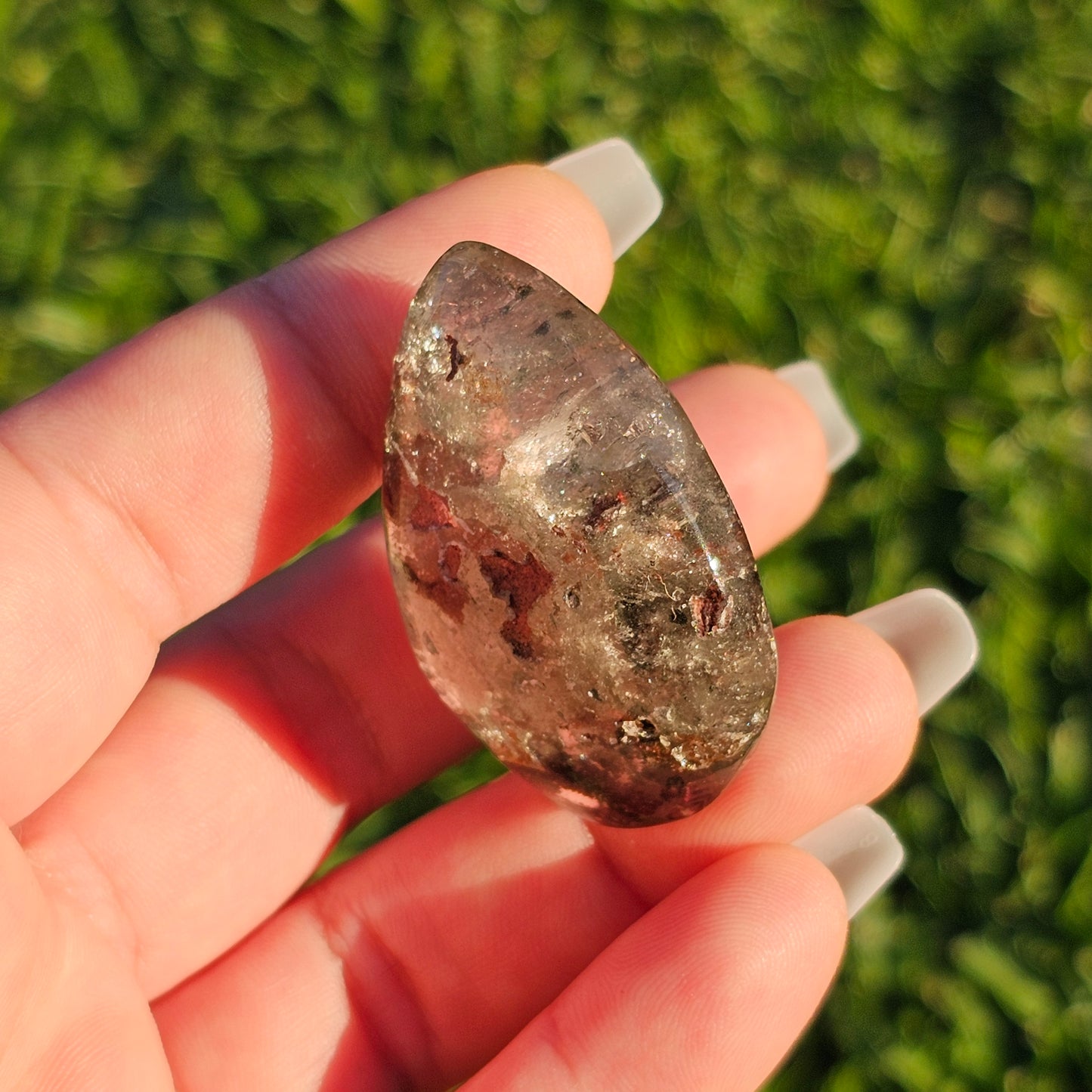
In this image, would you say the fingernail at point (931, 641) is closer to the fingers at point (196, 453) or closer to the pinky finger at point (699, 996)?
the pinky finger at point (699, 996)

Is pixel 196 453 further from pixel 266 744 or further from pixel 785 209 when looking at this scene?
pixel 785 209

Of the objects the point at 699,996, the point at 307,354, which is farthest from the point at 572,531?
the point at 699,996

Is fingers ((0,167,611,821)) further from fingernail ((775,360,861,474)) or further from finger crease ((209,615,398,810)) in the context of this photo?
fingernail ((775,360,861,474))

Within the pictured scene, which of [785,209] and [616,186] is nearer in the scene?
[616,186]

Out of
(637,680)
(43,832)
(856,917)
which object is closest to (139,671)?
(43,832)

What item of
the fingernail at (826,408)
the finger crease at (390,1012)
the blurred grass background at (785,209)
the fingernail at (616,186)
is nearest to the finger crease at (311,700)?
the finger crease at (390,1012)
